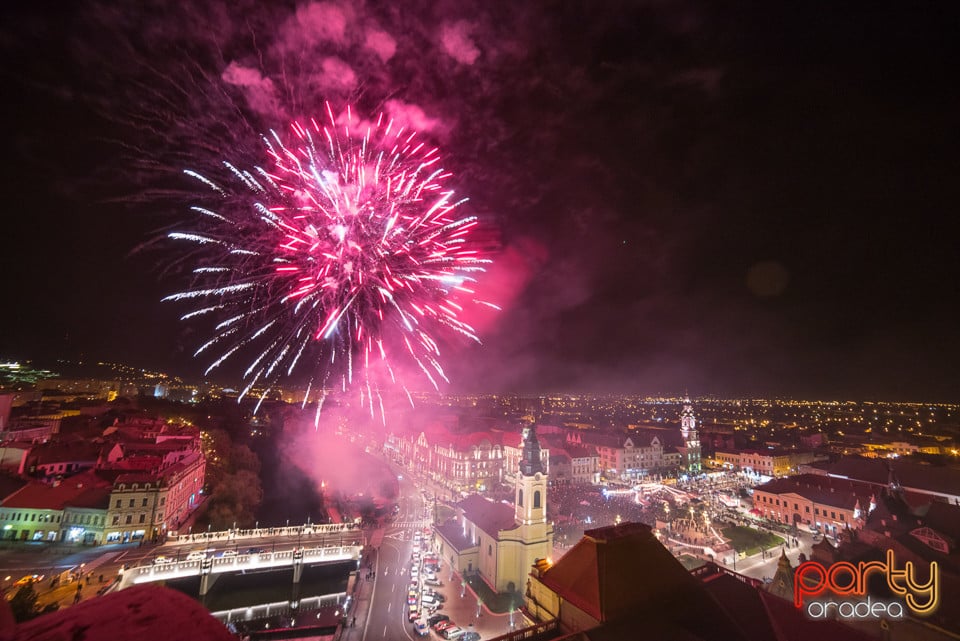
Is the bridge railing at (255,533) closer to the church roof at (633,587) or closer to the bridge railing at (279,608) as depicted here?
the bridge railing at (279,608)

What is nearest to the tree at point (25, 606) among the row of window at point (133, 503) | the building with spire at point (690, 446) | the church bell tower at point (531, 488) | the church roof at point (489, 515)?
the row of window at point (133, 503)

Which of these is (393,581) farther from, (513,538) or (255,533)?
(255,533)

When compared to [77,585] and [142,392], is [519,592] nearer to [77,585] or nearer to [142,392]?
[77,585]

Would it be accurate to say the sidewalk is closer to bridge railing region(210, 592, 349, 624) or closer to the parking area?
bridge railing region(210, 592, 349, 624)

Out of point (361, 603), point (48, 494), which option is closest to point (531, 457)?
point (361, 603)

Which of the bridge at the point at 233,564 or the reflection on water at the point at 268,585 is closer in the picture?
the bridge at the point at 233,564

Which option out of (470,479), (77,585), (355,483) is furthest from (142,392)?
(77,585)
